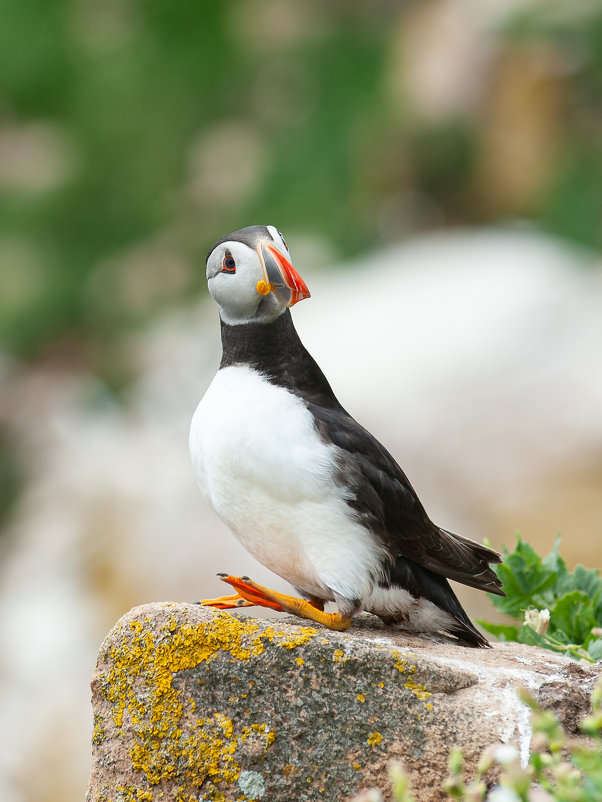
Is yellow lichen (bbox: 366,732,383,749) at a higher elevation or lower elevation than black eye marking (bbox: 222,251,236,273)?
lower

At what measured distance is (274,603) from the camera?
11.0ft

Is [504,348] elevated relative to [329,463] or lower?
elevated

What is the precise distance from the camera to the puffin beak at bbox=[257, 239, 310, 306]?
3.28 meters

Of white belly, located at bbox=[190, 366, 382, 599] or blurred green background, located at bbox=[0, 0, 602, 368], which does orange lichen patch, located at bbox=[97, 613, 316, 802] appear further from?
blurred green background, located at bbox=[0, 0, 602, 368]

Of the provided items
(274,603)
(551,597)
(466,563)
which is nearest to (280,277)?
(274,603)

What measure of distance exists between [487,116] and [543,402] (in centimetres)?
548

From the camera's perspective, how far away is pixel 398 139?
40.5 feet

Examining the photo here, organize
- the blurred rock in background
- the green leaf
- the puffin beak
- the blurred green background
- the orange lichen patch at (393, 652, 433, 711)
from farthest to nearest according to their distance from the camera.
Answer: the blurred green background
the blurred rock in background
the green leaf
the puffin beak
the orange lichen patch at (393, 652, 433, 711)

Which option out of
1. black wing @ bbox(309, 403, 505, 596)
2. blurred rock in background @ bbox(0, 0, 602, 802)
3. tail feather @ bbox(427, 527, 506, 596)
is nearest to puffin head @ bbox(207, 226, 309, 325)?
black wing @ bbox(309, 403, 505, 596)

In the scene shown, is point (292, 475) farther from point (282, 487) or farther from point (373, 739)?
point (373, 739)

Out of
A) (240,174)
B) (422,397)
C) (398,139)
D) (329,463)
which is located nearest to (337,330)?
(422,397)

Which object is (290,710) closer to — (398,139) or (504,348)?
(504,348)

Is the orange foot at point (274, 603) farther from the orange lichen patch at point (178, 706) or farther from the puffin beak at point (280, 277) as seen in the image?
the puffin beak at point (280, 277)

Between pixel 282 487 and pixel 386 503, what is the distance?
13.8 inches
